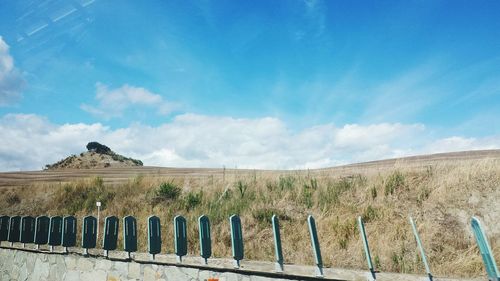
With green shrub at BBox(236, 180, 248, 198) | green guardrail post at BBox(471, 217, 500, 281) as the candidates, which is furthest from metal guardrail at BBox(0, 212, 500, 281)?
green shrub at BBox(236, 180, 248, 198)

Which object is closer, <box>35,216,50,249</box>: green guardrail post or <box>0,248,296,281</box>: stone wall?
<box>0,248,296,281</box>: stone wall

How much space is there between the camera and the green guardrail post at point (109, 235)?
7348 millimetres

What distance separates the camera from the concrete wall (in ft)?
17.4

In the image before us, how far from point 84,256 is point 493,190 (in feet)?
33.3

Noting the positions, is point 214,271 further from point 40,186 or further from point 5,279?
point 40,186

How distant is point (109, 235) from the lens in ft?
24.3

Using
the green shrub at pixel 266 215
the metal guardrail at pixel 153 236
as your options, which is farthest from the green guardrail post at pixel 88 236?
the green shrub at pixel 266 215

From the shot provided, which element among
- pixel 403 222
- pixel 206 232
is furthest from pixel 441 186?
pixel 206 232

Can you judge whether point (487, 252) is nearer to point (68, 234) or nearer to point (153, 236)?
point (153, 236)

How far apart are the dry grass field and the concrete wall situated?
93.2 inches

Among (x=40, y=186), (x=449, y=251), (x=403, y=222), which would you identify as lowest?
(x=449, y=251)

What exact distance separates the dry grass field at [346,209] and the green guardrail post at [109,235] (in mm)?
2353

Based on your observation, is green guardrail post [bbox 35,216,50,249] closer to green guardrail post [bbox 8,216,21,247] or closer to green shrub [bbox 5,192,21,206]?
green guardrail post [bbox 8,216,21,247]

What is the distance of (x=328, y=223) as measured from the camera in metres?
9.97
